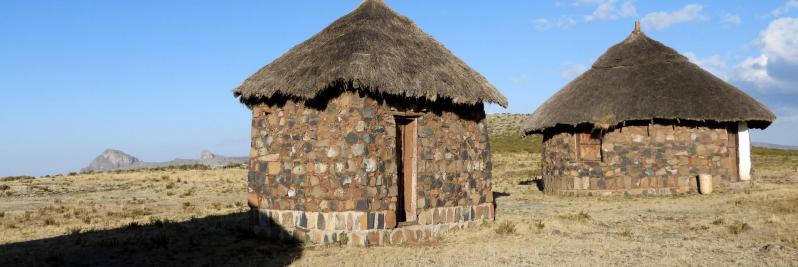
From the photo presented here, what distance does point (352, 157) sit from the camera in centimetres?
998

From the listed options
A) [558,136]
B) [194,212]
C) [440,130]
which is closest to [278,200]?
[440,130]

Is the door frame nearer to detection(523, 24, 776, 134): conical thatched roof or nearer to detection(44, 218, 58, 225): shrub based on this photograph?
detection(44, 218, 58, 225): shrub

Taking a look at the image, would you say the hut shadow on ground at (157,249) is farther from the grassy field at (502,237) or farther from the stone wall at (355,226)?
the stone wall at (355,226)

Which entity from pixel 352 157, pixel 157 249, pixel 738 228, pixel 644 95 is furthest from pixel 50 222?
pixel 644 95

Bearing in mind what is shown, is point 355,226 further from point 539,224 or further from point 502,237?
point 539,224

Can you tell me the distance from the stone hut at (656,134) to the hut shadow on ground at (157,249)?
413 inches

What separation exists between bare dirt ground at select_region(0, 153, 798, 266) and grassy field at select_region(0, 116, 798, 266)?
0.02 m

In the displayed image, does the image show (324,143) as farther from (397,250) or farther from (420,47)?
(420,47)

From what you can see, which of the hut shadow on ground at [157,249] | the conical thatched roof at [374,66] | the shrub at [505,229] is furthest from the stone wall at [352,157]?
the hut shadow on ground at [157,249]

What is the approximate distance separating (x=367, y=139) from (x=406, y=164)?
108cm

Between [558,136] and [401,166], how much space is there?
9851 mm

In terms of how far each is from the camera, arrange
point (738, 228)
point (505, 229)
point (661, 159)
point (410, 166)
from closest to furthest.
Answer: point (410, 166)
point (738, 228)
point (505, 229)
point (661, 159)

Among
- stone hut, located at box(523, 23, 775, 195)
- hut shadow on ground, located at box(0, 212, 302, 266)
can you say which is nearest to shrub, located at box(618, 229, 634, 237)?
hut shadow on ground, located at box(0, 212, 302, 266)

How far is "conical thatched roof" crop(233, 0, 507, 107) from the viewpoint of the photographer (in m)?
9.92
